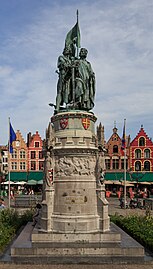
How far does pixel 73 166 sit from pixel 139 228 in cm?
486

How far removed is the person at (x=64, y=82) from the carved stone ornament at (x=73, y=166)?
2.54 meters

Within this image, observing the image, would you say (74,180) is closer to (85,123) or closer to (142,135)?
(85,123)

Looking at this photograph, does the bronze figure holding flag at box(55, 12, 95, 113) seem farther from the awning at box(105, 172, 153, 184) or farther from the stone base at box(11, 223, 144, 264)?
the awning at box(105, 172, 153, 184)

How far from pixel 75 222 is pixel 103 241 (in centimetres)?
136

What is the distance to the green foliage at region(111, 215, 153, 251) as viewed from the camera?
1476cm

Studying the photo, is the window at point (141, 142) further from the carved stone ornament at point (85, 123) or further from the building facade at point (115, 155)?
the carved stone ornament at point (85, 123)

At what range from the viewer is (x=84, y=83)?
52.4 ft

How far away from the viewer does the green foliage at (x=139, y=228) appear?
14.8 meters

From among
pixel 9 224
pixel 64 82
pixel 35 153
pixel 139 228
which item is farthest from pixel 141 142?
pixel 64 82

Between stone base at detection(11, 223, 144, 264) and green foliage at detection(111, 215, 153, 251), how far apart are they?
45.9 inches

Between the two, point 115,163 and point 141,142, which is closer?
point 141,142

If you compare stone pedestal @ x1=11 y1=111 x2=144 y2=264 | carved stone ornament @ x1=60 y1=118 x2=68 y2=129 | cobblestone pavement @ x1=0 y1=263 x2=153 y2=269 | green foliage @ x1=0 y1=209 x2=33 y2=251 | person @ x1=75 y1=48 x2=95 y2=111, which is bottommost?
cobblestone pavement @ x1=0 y1=263 x2=153 y2=269

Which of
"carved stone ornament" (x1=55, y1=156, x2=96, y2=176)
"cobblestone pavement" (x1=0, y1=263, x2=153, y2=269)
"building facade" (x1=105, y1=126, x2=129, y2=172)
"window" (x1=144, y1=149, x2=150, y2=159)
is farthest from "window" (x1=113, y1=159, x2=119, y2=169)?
"cobblestone pavement" (x1=0, y1=263, x2=153, y2=269)

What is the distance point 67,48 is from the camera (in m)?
16.6
